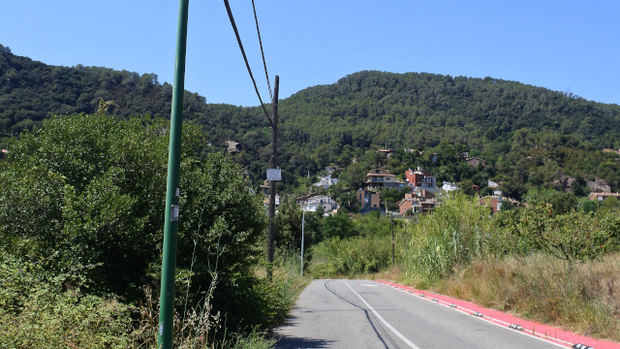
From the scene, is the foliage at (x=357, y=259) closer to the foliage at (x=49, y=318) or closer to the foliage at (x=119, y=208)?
the foliage at (x=119, y=208)

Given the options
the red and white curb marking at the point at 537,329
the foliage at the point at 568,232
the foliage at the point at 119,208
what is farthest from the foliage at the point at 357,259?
the foliage at the point at 119,208

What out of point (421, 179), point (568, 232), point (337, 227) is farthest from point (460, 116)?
point (568, 232)

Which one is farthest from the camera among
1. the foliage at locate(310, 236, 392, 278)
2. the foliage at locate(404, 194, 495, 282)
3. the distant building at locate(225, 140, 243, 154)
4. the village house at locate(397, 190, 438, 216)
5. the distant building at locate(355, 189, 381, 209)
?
the distant building at locate(355, 189, 381, 209)

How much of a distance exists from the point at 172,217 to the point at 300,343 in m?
5.24

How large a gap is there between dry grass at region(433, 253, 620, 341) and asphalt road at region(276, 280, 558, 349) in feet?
4.54

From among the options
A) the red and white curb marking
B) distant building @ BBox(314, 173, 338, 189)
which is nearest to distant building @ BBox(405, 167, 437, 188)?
distant building @ BBox(314, 173, 338, 189)

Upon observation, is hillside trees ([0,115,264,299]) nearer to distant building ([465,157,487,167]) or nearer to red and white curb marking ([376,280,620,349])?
red and white curb marking ([376,280,620,349])

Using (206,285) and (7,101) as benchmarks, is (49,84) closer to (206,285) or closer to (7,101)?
(7,101)

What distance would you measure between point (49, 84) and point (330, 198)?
72.4 meters

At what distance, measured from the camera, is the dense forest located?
63594 millimetres

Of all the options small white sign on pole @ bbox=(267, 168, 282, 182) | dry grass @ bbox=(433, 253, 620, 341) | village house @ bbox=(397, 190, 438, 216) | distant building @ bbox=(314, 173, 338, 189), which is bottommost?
dry grass @ bbox=(433, 253, 620, 341)

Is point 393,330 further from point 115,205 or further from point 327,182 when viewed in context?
point 327,182

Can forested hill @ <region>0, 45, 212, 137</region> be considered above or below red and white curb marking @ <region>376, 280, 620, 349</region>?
above

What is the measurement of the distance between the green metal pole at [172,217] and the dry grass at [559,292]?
8.36 metres
